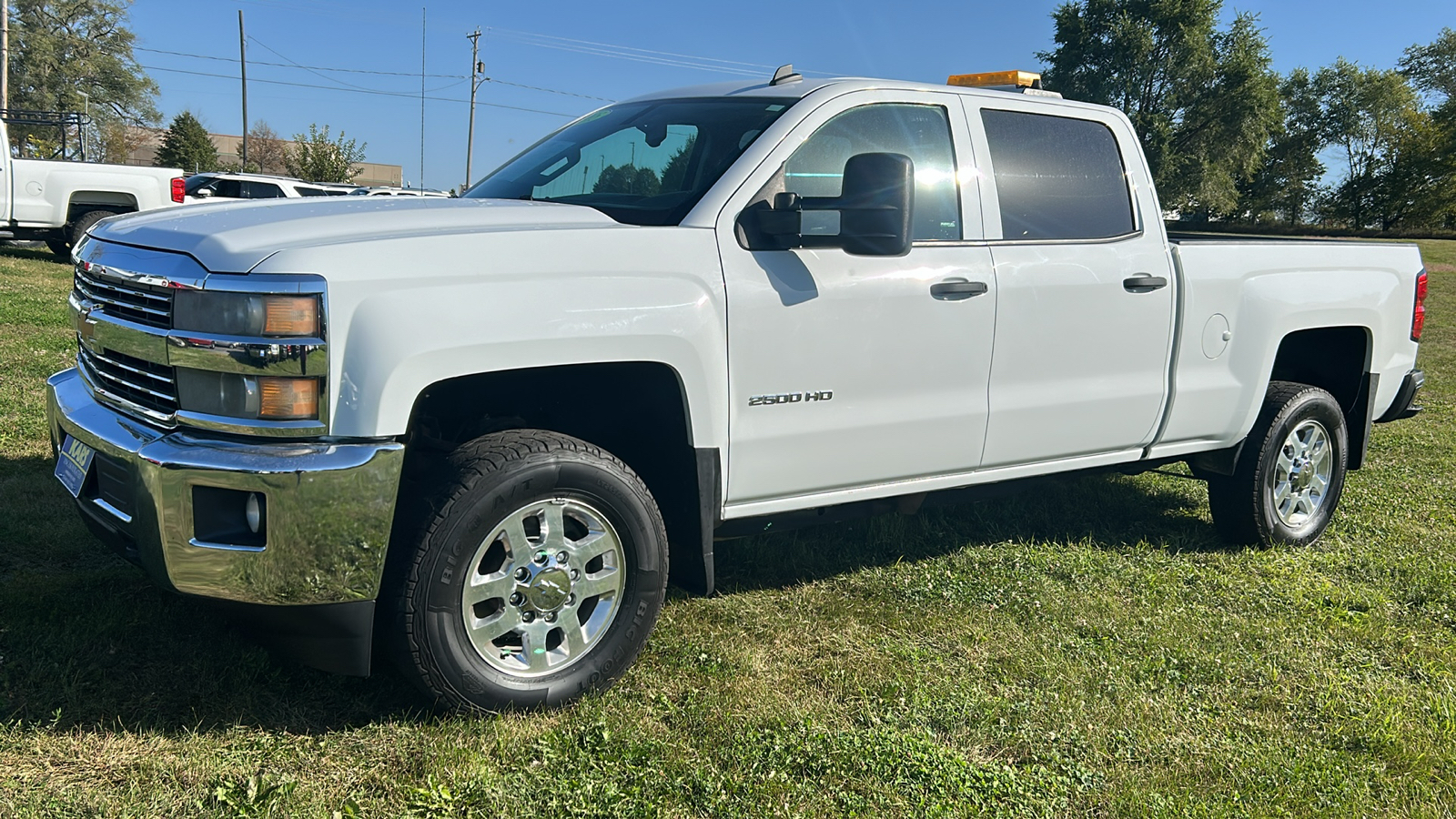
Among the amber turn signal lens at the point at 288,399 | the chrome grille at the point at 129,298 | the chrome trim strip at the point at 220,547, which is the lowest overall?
the chrome trim strip at the point at 220,547

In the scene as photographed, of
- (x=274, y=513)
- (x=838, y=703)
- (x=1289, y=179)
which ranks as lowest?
(x=838, y=703)

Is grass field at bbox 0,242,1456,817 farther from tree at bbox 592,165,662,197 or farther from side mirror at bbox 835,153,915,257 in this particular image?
tree at bbox 592,165,662,197

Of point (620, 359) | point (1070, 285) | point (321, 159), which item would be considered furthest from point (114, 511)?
point (321, 159)

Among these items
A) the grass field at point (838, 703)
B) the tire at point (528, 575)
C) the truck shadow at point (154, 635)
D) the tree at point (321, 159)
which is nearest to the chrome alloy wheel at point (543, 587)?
the tire at point (528, 575)

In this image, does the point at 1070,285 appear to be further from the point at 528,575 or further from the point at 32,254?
the point at 32,254

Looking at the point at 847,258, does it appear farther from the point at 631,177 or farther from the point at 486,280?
the point at 486,280

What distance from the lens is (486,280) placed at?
2.96 meters

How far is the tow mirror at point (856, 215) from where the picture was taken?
336 cm

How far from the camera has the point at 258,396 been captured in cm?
278

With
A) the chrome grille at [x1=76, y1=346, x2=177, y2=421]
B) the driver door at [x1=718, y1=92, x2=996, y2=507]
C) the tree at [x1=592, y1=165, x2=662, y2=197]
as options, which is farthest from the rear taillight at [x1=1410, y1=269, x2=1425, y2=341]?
the chrome grille at [x1=76, y1=346, x2=177, y2=421]

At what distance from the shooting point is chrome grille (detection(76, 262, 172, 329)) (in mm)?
2908

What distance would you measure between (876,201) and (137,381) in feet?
7.05

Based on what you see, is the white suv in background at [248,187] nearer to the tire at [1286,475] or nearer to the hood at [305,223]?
the hood at [305,223]

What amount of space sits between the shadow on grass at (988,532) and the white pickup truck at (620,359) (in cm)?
68
